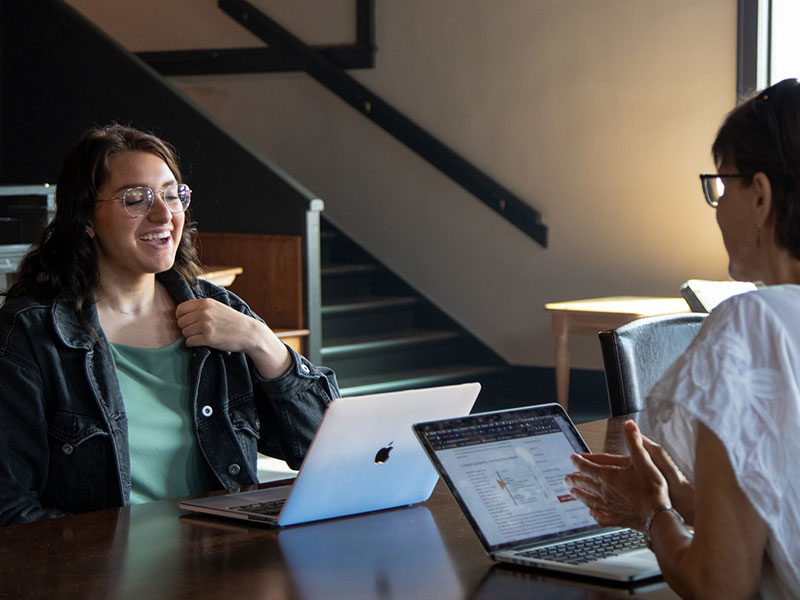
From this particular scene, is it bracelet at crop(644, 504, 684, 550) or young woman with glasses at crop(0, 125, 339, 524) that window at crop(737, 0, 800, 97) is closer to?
young woman with glasses at crop(0, 125, 339, 524)

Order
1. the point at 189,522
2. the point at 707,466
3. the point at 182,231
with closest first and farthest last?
the point at 707,466 → the point at 189,522 → the point at 182,231

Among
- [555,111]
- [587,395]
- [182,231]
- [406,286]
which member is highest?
[555,111]

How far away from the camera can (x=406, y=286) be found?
24.5ft

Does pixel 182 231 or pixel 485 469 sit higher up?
pixel 182 231

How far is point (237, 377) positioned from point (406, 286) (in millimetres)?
5222

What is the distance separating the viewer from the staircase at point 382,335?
21.5ft

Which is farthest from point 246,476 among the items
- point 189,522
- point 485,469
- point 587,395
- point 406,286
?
point 406,286

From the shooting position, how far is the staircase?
657 centimetres

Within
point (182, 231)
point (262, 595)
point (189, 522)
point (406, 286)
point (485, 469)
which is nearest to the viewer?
point (262, 595)

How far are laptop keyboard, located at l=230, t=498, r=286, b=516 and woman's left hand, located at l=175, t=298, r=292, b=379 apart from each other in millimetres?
499

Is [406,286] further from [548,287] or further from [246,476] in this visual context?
[246,476]

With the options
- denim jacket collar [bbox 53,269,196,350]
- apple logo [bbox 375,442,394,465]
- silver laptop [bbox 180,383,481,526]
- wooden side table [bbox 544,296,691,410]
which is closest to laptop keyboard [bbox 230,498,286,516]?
silver laptop [bbox 180,383,481,526]

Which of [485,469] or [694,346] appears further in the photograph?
[485,469]

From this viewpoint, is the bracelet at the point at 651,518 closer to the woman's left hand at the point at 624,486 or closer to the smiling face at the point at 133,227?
the woman's left hand at the point at 624,486
